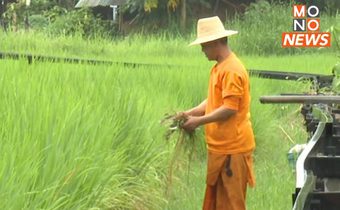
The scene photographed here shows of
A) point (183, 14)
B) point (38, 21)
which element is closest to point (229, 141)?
point (183, 14)

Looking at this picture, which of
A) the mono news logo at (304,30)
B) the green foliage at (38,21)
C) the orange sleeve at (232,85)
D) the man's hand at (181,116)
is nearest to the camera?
the orange sleeve at (232,85)

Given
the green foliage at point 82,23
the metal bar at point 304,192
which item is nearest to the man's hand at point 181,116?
the metal bar at point 304,192

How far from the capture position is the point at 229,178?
11.6 feet

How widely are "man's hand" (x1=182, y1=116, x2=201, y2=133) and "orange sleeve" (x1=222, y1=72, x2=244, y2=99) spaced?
0.58 feet

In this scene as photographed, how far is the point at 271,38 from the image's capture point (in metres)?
14.0

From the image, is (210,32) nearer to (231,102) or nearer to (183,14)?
(231,102)

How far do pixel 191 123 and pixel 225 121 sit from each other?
16 cm

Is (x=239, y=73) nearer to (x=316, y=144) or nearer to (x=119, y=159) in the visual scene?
(x=119, y=159)

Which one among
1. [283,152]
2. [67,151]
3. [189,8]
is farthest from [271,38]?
[67,151]

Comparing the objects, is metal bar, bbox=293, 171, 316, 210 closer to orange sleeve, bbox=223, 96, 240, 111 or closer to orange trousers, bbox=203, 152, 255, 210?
orange sleeve, bbox=223, 96, 240, 111

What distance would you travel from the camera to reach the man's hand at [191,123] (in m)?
3.43

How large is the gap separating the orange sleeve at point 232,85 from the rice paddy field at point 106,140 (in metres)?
0.56

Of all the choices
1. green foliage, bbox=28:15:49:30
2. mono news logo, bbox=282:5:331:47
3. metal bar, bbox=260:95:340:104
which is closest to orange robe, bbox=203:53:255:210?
metal bar, bbox=260:95:340:104

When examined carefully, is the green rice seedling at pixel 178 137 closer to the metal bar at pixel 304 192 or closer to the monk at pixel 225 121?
the monk at pixel 225 121
